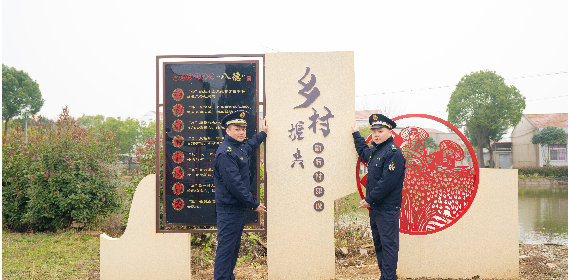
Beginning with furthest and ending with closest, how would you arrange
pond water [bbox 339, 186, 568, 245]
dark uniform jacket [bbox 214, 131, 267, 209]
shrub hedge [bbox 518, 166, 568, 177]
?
shrub hedge [bbox 518, 166, 568, 177] < pond water [bbox 339, 186, 568, 245] < dark uniform jacket [bbox 214, 131, 267, 209]

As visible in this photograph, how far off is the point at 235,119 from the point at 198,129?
0.54 meters

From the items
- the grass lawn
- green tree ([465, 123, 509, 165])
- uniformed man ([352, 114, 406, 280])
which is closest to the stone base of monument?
the grass lawn

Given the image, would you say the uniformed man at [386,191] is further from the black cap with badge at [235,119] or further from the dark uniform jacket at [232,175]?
the black cap with badge at [235,119]

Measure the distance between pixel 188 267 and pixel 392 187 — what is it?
205 cm

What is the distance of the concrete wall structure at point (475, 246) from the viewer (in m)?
3.43

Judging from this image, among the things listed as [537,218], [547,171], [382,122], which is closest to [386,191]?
[382,122]

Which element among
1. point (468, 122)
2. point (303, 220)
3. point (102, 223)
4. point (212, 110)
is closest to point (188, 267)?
point (303, 220)

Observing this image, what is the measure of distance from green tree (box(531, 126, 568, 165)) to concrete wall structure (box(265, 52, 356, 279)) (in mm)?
22520

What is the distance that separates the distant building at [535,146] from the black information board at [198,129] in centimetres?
2363

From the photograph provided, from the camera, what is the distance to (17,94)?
72.5 ft

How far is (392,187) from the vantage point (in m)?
2.90

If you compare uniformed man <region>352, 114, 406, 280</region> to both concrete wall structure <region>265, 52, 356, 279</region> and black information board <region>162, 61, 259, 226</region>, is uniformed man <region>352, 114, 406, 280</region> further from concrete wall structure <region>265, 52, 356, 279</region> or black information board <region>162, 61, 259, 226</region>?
black information board <region>162, 61, 259, 226</region>

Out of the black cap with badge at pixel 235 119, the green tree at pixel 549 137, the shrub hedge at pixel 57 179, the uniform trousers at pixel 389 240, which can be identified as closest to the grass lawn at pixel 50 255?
the shrub hedge at pixel 57 179

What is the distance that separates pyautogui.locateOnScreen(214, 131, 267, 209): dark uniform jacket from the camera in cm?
284
